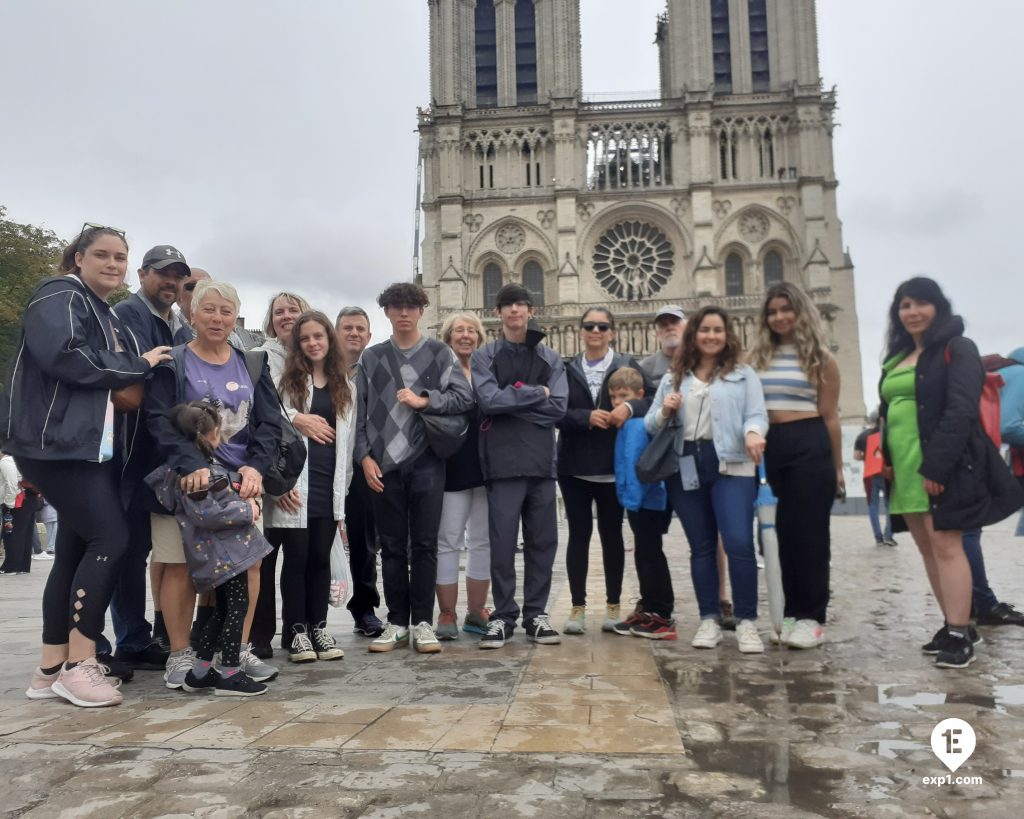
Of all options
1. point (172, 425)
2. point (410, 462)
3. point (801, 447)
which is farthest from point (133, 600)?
point (801, 447)

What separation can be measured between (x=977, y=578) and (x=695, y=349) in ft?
7.23


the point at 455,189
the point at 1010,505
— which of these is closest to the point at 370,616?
the point at 1010,505

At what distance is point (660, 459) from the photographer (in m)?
4.59

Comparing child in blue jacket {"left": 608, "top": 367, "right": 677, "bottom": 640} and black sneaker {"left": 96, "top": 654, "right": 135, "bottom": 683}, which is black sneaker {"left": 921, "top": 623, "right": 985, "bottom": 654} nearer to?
child in blue jacket {"left": 608, "top": 367, "right": 677, "bottom": 640}

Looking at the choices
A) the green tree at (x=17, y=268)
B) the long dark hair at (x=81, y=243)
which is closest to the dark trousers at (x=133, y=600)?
the long dark hair at (x=81, y=243)

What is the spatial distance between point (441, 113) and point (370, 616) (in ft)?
113

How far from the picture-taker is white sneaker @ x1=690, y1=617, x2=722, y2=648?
4324mm

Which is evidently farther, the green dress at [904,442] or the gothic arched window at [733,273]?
the gothic arched window at [733,273]

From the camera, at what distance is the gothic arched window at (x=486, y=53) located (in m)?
39.0

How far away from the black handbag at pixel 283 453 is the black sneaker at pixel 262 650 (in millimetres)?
858

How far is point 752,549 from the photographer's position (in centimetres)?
449

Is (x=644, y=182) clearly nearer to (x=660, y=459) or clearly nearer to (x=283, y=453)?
(x=660, y=459)

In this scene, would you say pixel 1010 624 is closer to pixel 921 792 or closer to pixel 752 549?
pixel 752 549
